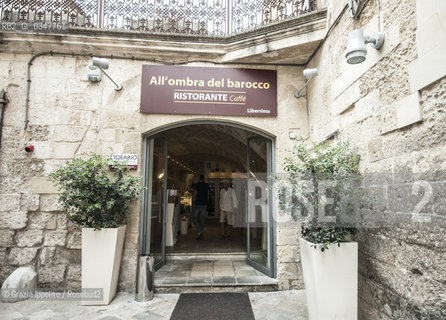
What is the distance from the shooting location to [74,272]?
3.70 metres

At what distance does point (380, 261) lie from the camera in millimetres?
2391

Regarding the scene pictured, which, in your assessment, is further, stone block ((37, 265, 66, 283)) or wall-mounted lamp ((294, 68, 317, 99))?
stone block ((37, 265, 66, 283))

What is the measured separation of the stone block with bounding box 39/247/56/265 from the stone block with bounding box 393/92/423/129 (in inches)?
175

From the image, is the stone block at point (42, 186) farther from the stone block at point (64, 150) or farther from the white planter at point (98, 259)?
the white planter at point (98, 259)

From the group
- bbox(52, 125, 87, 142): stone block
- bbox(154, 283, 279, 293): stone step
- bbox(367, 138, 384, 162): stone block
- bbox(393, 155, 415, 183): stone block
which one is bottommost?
bbox(154, 283, 279, 293): stone step

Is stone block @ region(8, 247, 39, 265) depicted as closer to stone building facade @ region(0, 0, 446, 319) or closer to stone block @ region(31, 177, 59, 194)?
stone building facade @ region(0, 0, 446, 319)

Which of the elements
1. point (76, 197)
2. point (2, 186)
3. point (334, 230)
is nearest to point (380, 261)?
point (334, 230)

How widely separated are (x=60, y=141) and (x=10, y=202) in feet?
3.56

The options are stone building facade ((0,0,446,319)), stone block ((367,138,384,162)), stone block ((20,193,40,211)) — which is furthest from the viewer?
stone block ((20,193,40,211))

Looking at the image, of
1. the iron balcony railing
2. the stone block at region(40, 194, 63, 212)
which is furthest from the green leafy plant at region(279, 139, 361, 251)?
the stone block at region(40, 194, 63, 212)

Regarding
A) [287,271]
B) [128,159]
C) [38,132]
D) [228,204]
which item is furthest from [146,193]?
[228,204]

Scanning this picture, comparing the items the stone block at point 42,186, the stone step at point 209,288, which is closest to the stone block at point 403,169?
the stone step at point 209,288

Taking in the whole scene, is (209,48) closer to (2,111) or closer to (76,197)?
(76,197)

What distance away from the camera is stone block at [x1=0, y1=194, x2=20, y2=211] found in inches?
146
